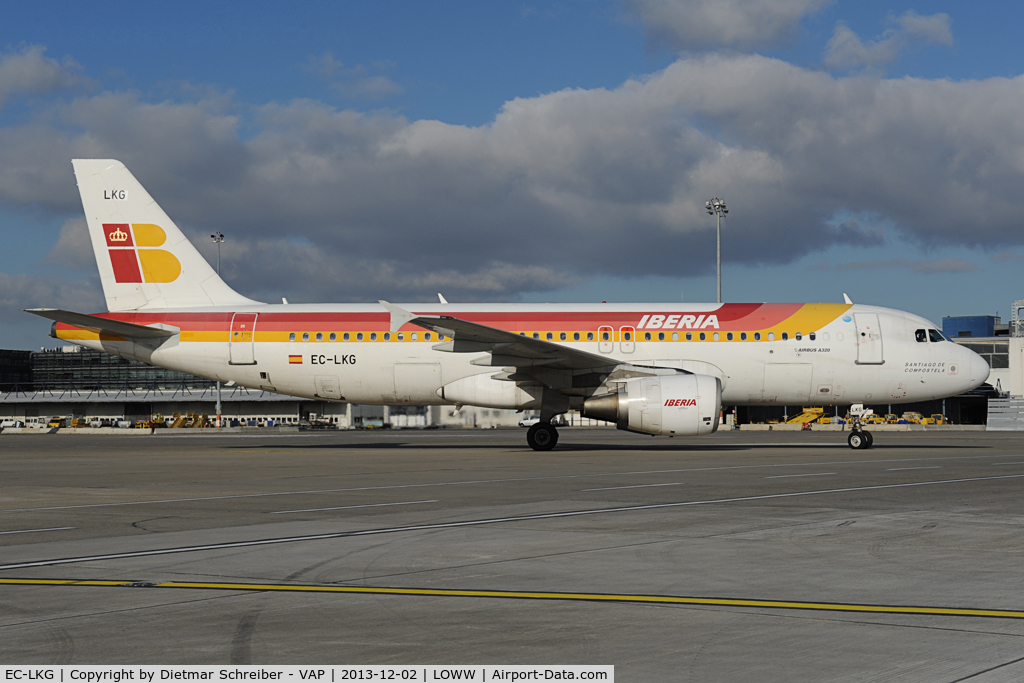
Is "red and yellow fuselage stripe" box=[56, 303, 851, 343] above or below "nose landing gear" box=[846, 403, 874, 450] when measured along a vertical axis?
above

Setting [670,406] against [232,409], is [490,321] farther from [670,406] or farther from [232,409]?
[232,409]

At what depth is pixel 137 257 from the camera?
30.8 meters

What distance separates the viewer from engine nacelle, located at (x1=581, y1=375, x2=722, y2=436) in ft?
84.8

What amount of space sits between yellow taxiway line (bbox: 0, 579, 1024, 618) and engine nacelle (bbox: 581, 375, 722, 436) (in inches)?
751

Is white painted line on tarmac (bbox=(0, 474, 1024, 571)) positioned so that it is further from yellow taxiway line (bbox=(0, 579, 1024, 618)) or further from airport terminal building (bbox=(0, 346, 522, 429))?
airport terminal building (bbox=(0, 346, 522, 429))

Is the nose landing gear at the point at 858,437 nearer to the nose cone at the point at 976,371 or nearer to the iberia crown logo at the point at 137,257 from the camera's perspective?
the nose cone at the point at 976,371

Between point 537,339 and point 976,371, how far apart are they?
1388cm

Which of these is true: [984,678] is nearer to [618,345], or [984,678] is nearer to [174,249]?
[618,345]

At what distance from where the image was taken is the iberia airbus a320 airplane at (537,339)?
28.7 metres

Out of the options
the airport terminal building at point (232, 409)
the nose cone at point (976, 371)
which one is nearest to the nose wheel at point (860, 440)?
the nose cone at point (976, 371)

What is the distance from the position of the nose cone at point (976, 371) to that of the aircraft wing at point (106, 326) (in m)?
25.1

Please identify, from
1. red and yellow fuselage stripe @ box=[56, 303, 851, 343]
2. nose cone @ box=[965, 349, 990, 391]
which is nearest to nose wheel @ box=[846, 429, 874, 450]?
red and yellow fuselage stripe @ box=[56, 303, 851, 343]

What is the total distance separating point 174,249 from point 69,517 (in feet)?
65.5

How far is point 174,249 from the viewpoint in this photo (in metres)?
31.0
